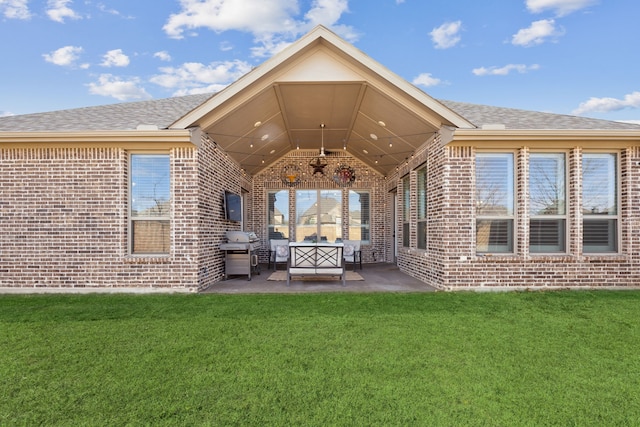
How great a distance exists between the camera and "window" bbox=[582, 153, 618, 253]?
647cm

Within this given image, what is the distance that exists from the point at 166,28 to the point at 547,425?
53.7 ft

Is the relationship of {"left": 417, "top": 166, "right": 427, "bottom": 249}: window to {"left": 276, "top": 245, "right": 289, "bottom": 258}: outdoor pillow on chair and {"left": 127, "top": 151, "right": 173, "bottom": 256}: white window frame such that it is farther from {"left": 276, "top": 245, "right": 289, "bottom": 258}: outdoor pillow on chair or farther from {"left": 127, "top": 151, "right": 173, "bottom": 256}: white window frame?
{"left": 127, "top": 151, "right": 173, "bottom": 256}: white window frame

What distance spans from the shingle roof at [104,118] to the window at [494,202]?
6.20m

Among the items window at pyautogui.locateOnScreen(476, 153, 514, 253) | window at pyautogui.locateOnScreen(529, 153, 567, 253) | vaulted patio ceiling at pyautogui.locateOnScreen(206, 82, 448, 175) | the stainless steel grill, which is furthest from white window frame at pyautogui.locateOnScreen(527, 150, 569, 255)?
the stainless steel grill

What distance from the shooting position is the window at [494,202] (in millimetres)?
6422

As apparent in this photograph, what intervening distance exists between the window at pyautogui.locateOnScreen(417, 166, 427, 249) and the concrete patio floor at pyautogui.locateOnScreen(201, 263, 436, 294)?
947 millimetres

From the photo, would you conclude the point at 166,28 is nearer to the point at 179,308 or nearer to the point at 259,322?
the point at 179,308

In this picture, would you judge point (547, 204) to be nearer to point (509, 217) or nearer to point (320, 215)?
point (509, 217)

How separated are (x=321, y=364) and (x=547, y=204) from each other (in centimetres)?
583

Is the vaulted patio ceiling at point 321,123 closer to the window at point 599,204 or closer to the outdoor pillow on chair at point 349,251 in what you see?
the outdoor pillow on chair at point 349,251

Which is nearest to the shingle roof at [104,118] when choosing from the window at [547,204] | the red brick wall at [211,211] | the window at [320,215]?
the red brick wall at [211,211]

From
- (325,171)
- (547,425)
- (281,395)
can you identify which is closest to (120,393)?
(281,395)

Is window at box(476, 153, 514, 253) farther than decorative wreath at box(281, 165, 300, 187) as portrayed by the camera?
No

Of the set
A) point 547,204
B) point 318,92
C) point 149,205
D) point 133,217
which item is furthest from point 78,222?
point 547,204
